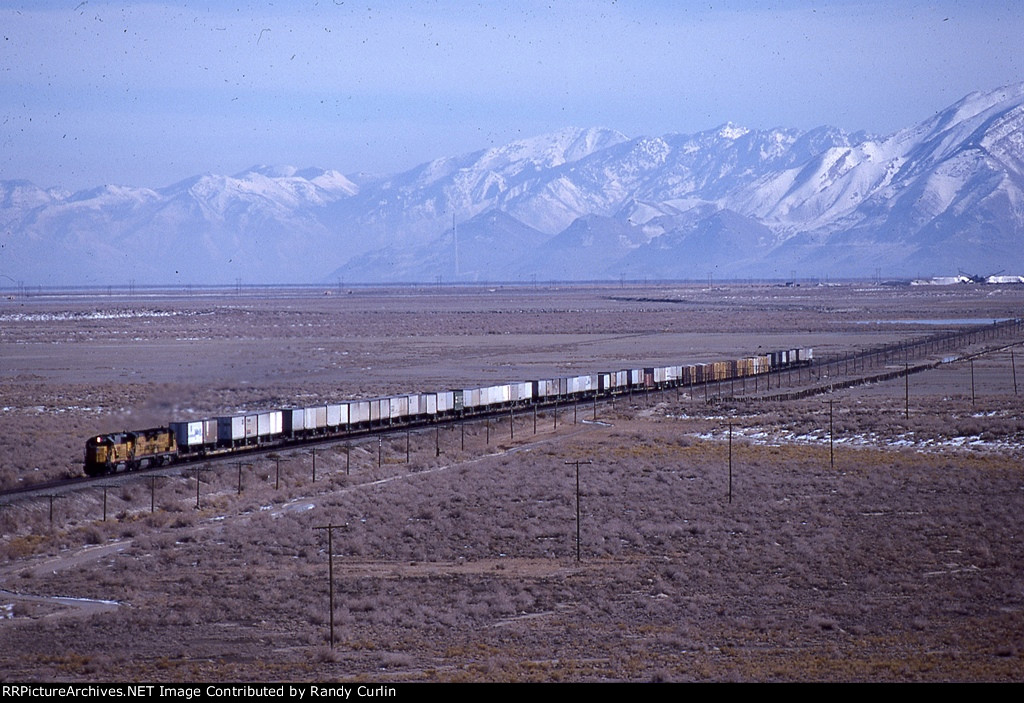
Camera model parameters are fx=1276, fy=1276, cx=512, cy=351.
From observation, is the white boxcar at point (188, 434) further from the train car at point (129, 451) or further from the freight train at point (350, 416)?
the train car at point (129, 451)

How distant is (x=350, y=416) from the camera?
6122 cm

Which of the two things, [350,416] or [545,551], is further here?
[350,416]

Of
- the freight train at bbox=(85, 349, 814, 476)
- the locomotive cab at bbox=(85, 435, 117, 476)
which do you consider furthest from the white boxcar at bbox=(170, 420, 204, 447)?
the locomotive cab at bbox=(85, 435, 117, 476)

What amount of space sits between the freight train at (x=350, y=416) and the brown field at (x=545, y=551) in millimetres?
1866

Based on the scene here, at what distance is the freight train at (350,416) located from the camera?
47594 mm

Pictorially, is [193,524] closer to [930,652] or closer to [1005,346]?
[930,652]

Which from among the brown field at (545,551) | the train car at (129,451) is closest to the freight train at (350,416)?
the train car at (129,451)

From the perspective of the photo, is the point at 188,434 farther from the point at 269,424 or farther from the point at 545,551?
the point at 545,551

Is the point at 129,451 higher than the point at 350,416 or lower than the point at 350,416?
lower

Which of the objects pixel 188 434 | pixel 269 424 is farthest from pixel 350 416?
pixel 188 434

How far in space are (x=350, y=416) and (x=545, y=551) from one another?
2708 cm

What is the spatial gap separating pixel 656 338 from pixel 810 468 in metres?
91.6

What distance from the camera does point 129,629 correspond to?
2720 cm

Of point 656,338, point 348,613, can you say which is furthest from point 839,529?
point 656,338
